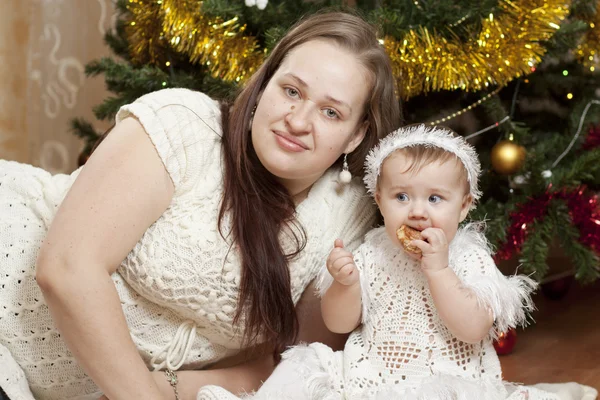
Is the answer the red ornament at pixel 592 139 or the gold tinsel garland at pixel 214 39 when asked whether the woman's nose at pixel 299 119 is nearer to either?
the gold tinsel garland at pixel 214 39

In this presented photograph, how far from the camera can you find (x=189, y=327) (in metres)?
1.60

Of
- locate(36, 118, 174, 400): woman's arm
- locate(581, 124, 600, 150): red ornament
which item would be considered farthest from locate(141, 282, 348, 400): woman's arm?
locate(581, 124, 600, 150): red ornament

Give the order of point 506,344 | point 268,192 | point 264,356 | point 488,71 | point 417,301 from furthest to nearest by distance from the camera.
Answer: point 506,344
point 488,71
point 264,356
point 268,192
point 417,301

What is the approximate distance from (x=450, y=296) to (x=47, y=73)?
2116mm

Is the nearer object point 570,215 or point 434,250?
point 434,250

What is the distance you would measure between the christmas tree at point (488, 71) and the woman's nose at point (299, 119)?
0.39m

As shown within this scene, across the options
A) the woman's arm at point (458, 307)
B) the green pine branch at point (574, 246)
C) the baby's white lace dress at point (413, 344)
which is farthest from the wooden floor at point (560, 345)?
the woman's arm at point (458, 307)

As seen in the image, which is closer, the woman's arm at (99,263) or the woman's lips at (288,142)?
the woman's arm at (99,263)

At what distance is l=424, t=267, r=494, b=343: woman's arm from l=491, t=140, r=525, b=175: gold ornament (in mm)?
654

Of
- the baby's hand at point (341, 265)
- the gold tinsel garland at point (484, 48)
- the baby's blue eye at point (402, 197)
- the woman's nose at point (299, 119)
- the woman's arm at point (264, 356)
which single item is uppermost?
the gold tinsel garland at point (484, 48)

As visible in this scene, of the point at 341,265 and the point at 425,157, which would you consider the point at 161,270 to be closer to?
the point at 341,265

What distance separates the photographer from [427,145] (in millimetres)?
1434

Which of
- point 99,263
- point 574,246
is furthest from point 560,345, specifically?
point 99,263

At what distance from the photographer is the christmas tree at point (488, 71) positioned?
1.84m
